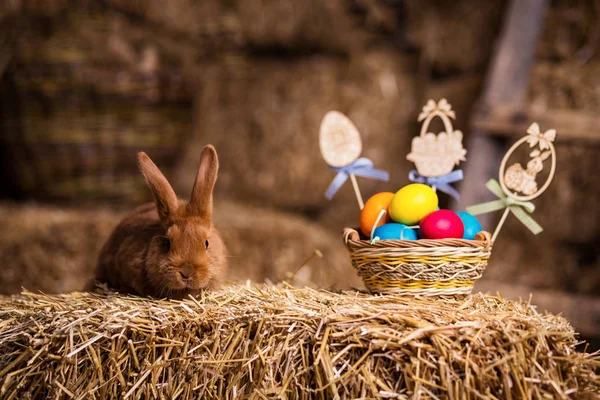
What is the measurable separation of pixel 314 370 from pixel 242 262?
6.72 ft

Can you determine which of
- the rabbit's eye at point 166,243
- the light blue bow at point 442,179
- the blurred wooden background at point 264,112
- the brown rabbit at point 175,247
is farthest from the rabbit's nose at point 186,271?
the blurred wooden background at point 264,112

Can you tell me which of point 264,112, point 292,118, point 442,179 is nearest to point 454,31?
point 292,118

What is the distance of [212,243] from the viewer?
2.07 meters

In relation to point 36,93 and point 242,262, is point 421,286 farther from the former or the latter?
point 36,93

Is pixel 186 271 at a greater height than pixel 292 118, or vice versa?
pixel 292 118

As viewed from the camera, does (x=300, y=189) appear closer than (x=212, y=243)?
No

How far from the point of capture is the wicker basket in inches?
75.0

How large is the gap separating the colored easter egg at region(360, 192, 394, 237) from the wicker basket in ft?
0.50

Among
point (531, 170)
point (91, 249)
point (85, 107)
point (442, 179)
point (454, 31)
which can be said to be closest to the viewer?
point (531, 170)

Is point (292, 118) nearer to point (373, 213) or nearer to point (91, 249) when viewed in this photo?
point (91, 249)

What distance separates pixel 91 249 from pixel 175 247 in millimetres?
1741

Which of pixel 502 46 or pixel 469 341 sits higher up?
pixel 502 46

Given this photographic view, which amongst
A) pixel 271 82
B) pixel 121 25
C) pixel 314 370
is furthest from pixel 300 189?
pixel 314 370

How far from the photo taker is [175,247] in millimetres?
1950
